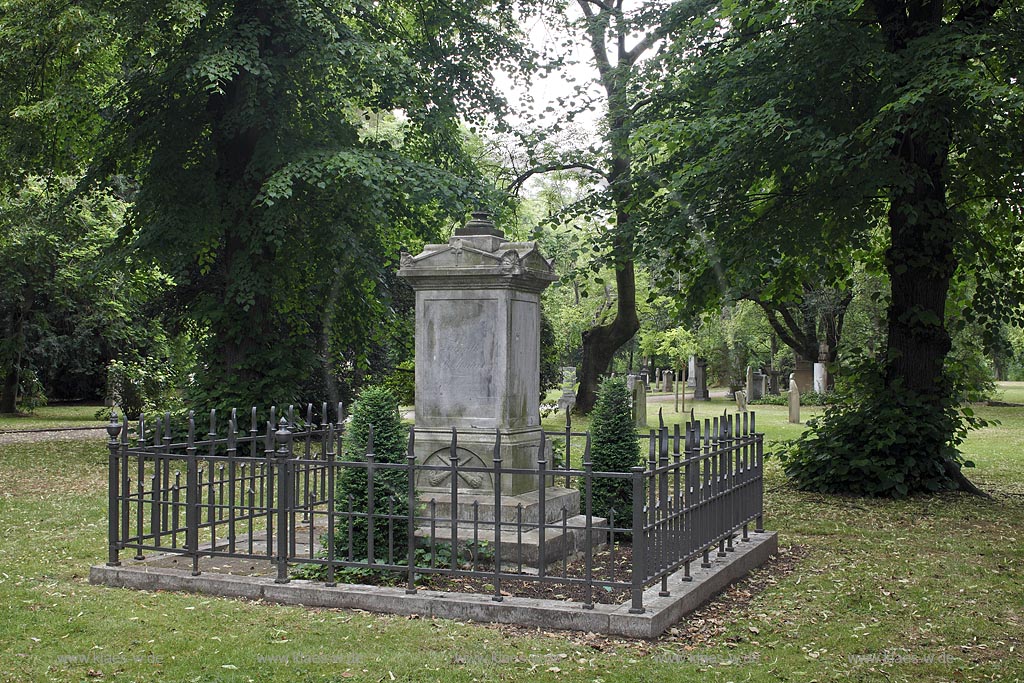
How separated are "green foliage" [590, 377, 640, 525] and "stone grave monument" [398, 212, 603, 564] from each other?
465 millimetres

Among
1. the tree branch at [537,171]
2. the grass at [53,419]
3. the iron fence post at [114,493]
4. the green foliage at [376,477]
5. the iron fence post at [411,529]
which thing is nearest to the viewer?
the iron fence post at [411,529]

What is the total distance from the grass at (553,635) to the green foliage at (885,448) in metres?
3.64

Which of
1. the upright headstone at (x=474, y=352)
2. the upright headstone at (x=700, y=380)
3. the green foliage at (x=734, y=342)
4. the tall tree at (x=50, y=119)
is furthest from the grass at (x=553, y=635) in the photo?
the upright headstone at (x=700, y=380)

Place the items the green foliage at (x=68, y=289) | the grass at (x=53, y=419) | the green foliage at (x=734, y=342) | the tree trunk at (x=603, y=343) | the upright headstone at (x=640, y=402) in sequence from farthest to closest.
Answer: the green foliage at (x=734, y=342) → the grass at (x=53, y=419) → the tree trunk at (x=603, y=343) → the upright headstone at (x=640, y=402) → the green foliage at (x=68, y=289)

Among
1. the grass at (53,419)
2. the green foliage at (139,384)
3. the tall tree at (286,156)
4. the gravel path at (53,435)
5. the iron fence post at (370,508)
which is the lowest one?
the gravel path at (53,435)

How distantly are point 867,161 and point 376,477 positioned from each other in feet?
26.5

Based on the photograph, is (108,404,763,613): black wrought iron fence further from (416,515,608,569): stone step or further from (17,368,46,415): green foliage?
(17,368,46,415): green foliage

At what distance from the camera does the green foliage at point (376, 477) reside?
313 inches

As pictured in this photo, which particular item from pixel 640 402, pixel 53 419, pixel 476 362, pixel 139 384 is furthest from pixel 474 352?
pixel 53 419

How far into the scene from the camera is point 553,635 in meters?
6.75

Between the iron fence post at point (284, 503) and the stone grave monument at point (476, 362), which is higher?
the stone grave monument at point (476, 362)

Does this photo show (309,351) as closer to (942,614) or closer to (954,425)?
(954,425)

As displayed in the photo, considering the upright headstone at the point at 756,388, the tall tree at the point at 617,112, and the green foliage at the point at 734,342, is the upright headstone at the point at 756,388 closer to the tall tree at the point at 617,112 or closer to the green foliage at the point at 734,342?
the green foliage at the point at 734,342

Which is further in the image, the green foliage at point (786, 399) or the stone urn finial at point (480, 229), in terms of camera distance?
the green foliage at point (786, 399)
